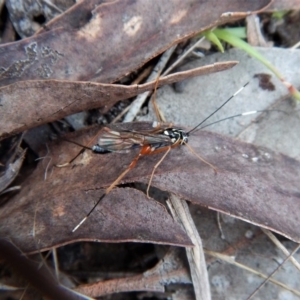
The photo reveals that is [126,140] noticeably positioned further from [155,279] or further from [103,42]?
[155,279]

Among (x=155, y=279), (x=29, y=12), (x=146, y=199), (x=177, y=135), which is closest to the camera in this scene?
(x=146, y=199)

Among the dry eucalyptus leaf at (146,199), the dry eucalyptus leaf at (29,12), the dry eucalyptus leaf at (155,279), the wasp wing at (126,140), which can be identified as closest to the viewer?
the dry eucalyptus leaf at (146,199)

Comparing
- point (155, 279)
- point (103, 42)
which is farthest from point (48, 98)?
point (155, 279)

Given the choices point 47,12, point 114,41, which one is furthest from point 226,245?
point 47,12

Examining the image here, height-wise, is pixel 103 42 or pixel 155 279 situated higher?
pixel 103 42

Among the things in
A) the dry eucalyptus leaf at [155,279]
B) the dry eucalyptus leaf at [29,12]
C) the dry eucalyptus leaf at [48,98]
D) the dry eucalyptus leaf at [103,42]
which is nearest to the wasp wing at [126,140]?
the dry eucalyptus leaf at [48,98]

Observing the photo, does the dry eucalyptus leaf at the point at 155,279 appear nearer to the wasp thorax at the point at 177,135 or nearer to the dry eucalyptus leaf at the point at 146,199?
the dry eucalyptus leaf at the point at 146,199

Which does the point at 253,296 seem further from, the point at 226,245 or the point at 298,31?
the point at 298,31

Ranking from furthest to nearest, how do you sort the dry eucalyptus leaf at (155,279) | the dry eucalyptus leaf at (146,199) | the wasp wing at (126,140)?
the wasp wing at (126,140) → the dry eucalyptus leaf at (155,279) → the dry eucalyptus leaf at (146,199)

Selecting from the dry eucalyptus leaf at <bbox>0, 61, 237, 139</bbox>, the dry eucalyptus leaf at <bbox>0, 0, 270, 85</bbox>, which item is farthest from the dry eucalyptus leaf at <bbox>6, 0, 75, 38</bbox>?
the dry eucalyptus leaf at <bbox>0, 61, 237, 139</bbox>
